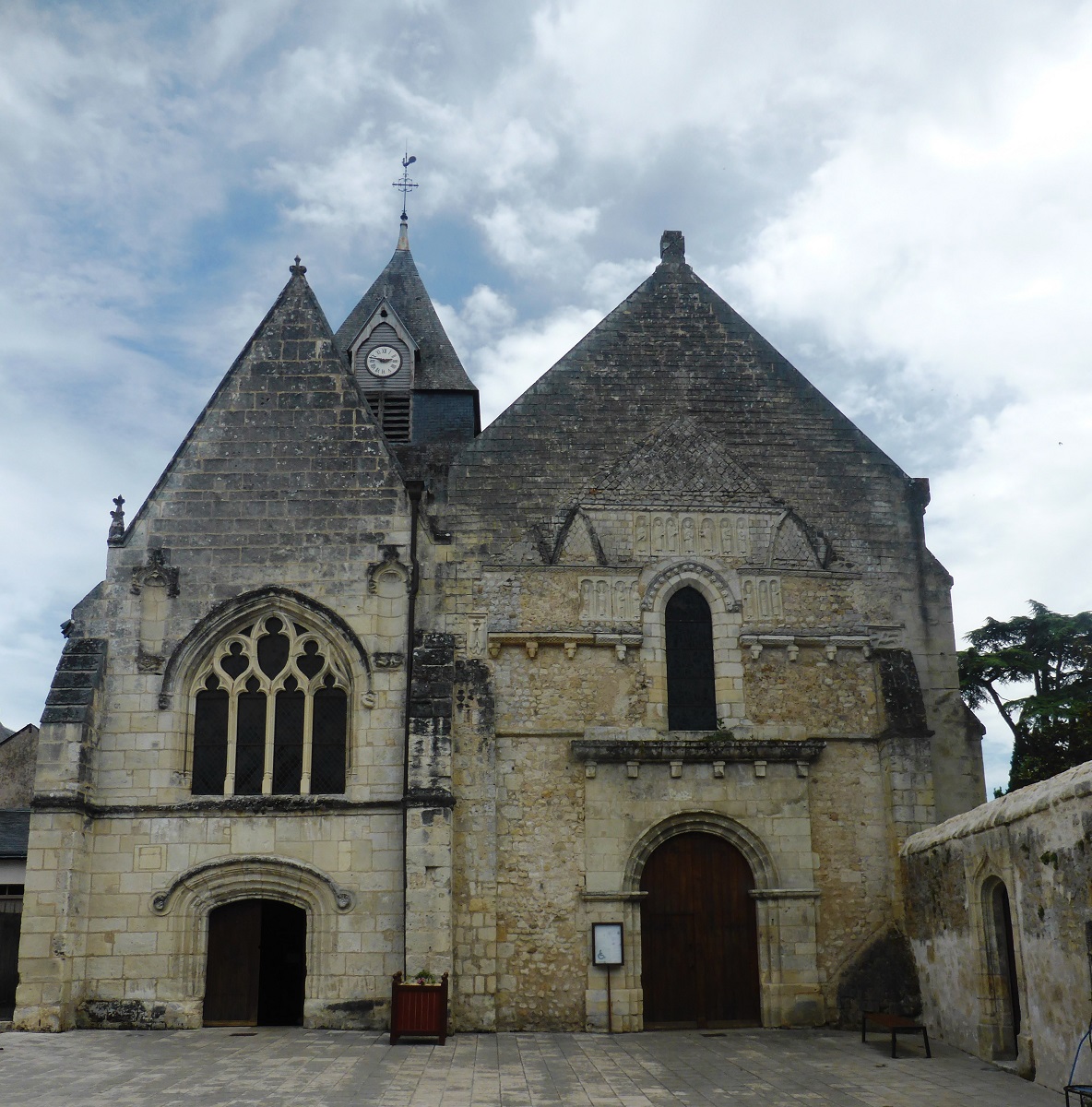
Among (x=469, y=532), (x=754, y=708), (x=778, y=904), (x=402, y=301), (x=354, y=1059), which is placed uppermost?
(x=402, y=301)

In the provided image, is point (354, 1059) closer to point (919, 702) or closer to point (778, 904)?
point (778, 904)

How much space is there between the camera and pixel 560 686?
579 inches

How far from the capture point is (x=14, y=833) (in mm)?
16328

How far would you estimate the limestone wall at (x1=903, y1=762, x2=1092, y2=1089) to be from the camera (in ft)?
31.1

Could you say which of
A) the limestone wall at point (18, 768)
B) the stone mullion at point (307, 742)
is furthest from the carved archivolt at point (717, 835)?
the limestone wall at point (18, 768)

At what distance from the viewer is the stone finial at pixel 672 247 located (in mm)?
17422

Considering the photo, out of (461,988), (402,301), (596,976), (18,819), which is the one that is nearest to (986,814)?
(596,976)

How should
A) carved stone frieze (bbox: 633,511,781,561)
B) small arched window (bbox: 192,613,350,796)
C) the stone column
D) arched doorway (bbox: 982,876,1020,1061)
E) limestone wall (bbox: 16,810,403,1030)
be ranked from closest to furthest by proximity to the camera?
arched doorway (bbox: 982,876,1020,1061) → the stone column → limestone wall (bbox: 16,810,403,1030) → small arched window (bbox: 192,613,350,796) → carved stone frieze (bbox: 633,511,781,561)

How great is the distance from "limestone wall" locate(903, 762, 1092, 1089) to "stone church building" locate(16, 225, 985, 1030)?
1342 millimetres

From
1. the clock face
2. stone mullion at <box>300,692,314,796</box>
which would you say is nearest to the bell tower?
the clock face

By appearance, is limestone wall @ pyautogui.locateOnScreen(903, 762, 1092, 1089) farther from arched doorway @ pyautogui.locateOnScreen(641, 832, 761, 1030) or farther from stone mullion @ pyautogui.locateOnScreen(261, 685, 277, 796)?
stone mullion @ pyautogui.locateOnScreen(261, 685, 277, 796)

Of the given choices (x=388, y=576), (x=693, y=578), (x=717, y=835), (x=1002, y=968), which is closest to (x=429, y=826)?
(x=388, y=576)

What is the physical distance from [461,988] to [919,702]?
22.4 feet

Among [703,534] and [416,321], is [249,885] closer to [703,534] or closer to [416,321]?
[703,534]
